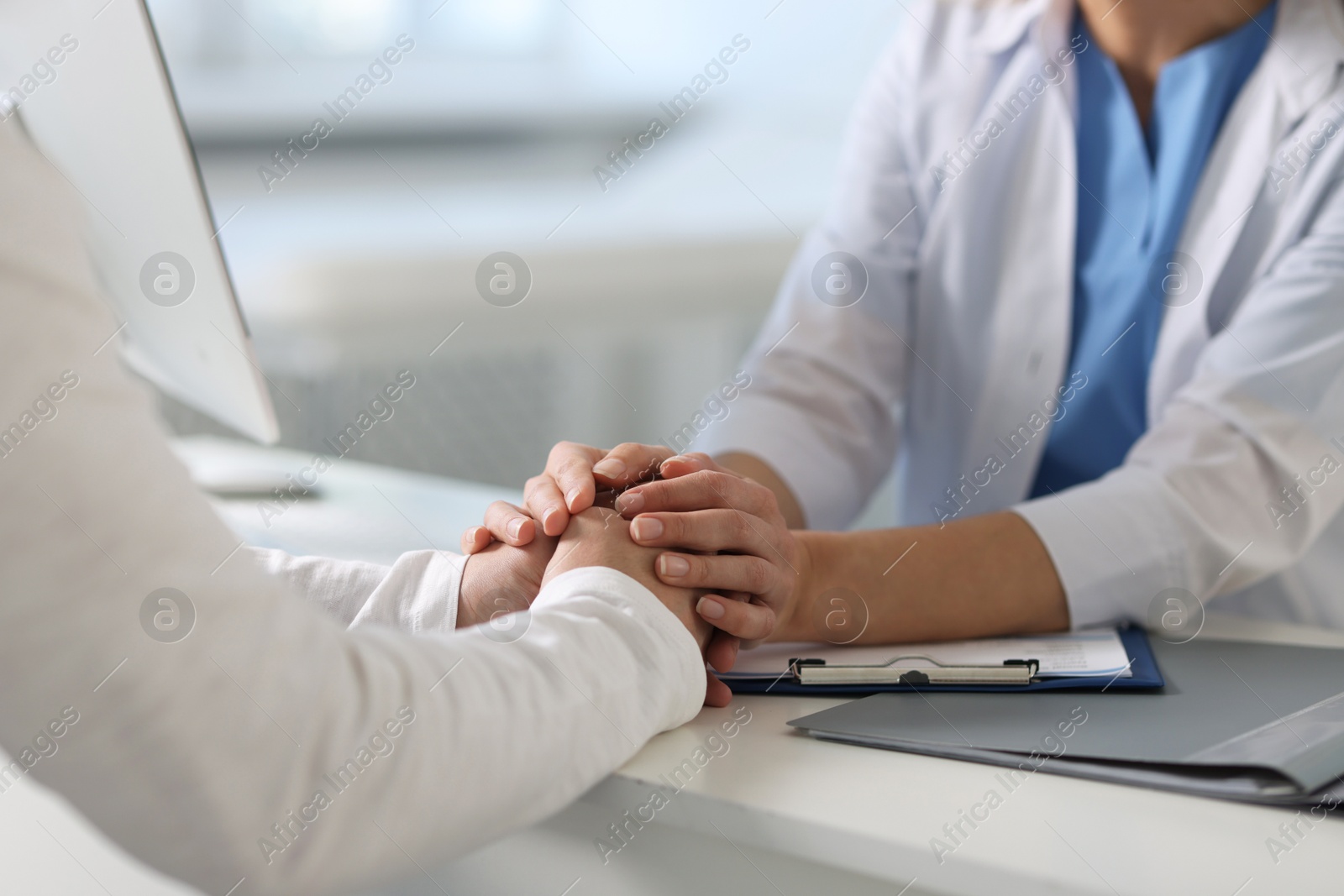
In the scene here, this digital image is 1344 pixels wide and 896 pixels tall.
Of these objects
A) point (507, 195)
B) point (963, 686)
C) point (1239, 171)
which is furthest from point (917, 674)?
point (507, 195)

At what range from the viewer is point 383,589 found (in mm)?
739

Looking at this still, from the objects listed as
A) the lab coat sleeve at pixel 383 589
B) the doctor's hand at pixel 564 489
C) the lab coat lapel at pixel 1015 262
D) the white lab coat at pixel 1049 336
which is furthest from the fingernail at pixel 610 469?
the lab coat lapel at pixel 1015 262

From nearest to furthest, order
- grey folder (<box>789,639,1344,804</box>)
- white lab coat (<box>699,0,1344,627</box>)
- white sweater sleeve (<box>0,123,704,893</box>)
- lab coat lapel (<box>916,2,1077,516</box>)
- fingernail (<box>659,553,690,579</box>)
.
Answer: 1. white sweater sleeve (<box>0,123,704,893</box>)
2. grey folder (<box>789,639,1344,804</box>)
3. fingernail (<box>659,553,690,579</box>)
4. white lab coat (<box>699,0,1344,627</box>)
5. lab coat lapel (<box>916,2,1077,516</box>)

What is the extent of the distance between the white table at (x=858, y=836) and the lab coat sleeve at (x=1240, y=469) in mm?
353

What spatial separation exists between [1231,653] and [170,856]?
0.72m

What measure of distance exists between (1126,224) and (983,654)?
0.68 metres

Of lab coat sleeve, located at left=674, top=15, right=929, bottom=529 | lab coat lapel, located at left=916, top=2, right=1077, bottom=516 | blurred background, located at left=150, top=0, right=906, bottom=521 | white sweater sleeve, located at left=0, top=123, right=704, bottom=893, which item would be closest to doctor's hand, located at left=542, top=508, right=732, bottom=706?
white sweater sleeve, located at left=0, top=123, right=704, bottom=893

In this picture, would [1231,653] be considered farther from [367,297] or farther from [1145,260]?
[367,297]

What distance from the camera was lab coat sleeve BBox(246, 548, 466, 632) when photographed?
2.41 feet

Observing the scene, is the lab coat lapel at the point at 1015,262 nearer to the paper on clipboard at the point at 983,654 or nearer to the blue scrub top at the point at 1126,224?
the blue scrub top at the point at 1126,224

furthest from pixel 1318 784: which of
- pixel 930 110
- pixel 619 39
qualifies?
pixel 619 39

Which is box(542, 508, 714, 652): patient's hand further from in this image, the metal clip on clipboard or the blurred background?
the blurred background

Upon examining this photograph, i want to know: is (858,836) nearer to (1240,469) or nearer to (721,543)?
(721,543)

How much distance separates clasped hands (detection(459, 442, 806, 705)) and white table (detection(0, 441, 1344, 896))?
0.23 ft
